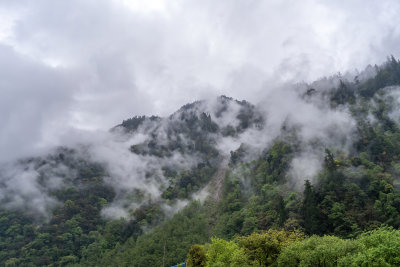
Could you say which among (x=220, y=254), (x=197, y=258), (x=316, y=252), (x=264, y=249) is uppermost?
(x=197, y=258)

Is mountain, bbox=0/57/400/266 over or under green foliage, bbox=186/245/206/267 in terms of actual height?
over

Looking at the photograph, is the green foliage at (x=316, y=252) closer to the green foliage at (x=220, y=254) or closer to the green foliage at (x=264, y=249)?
the green foliage at (x=264, y=249)

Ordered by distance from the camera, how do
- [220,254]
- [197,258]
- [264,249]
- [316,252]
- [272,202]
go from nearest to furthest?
[316,252] < [264,249] < [220,254] < [197,258] < [272,202]

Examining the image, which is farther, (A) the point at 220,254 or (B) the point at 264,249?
(A) the point at 220,254

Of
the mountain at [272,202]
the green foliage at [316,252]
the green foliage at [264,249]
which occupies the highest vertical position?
the mountain at [272,202]

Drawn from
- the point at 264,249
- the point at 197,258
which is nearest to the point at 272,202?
the point at 197,258

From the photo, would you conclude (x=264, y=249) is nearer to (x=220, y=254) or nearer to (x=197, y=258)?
(x=220, y=254)

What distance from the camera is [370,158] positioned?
109 m

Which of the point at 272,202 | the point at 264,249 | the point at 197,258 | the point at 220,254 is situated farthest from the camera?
the point at 272,202

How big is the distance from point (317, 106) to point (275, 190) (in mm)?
74730

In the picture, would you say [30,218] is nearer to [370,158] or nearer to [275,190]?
[275,190]

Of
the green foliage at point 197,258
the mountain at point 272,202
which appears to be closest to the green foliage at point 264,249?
the mountain at point 272,202

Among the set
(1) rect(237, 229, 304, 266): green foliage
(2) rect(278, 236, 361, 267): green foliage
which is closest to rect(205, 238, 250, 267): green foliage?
(1) rect(237, 229, 304, 266): green foliage

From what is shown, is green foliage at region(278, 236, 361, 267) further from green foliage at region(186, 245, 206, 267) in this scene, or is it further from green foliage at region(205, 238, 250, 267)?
green foliage at region(186, 245, 206, 267)
